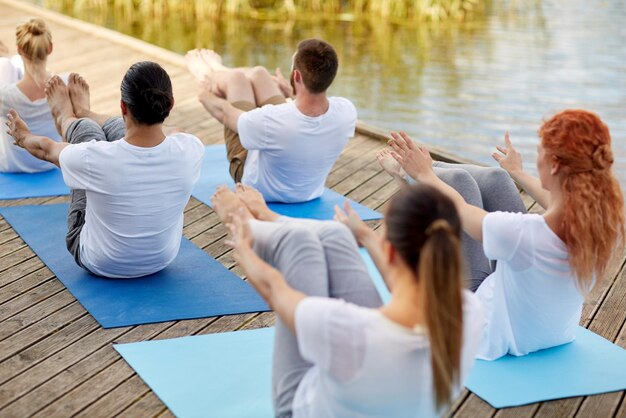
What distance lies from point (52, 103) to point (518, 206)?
75.2 inches

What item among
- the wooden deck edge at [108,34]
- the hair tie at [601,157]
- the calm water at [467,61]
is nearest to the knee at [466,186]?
the hair tie at [601,157]

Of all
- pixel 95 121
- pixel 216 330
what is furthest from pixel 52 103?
pixel 216 330

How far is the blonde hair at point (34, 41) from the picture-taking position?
435cm

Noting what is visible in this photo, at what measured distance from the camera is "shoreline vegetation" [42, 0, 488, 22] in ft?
34.7

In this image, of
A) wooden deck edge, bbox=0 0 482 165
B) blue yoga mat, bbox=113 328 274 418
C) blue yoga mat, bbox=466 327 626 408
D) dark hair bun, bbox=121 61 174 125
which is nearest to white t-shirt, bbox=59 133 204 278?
dark hair bun, bbox=121 61 174 125

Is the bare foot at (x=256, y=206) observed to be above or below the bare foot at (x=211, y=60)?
above

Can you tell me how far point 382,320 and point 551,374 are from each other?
1.21 m

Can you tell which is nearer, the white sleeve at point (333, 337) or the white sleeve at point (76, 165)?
the white sleeve at point (333, 337)

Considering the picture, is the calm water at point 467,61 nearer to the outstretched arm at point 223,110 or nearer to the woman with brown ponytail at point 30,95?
the outstretched arm at point 223,110

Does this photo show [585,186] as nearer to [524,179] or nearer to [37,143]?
[524,179]

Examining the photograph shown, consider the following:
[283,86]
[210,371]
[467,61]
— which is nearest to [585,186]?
[210,371]

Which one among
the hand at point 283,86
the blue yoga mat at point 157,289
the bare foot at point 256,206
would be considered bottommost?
the blue yoga mat at point 157,289

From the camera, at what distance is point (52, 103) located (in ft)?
12.5

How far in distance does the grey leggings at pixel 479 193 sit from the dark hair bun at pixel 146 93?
97cm
